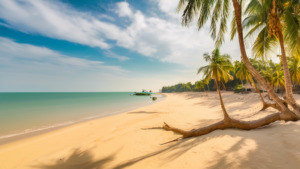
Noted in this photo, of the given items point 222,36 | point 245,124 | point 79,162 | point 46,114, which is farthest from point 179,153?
point 46,114

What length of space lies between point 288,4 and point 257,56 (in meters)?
3.01

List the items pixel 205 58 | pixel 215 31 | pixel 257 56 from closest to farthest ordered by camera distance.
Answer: pixel 215 31 < pixel 257 56 < pixel 205 58

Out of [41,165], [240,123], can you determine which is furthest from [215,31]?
[41,165]

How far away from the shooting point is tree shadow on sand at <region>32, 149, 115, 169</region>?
4.01m

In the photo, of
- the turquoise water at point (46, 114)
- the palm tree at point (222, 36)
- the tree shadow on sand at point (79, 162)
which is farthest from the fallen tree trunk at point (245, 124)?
the turquoise water at point (46, 114)

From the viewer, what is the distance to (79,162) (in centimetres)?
436

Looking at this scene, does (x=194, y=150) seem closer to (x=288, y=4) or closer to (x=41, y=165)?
(x=41, y=165)

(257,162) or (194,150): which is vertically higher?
(257,162)

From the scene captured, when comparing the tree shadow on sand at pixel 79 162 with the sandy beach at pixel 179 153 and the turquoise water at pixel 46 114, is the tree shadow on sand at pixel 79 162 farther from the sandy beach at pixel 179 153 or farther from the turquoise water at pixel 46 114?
the turquoise water at pixel 46 114

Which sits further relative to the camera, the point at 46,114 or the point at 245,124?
the point at 46,114

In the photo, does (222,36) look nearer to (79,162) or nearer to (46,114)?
(79,162)

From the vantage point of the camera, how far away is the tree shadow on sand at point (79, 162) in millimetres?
4008

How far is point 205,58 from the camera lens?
496 inches

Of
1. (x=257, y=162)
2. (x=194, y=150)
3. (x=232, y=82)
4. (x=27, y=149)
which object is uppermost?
(x=232, y=82)
